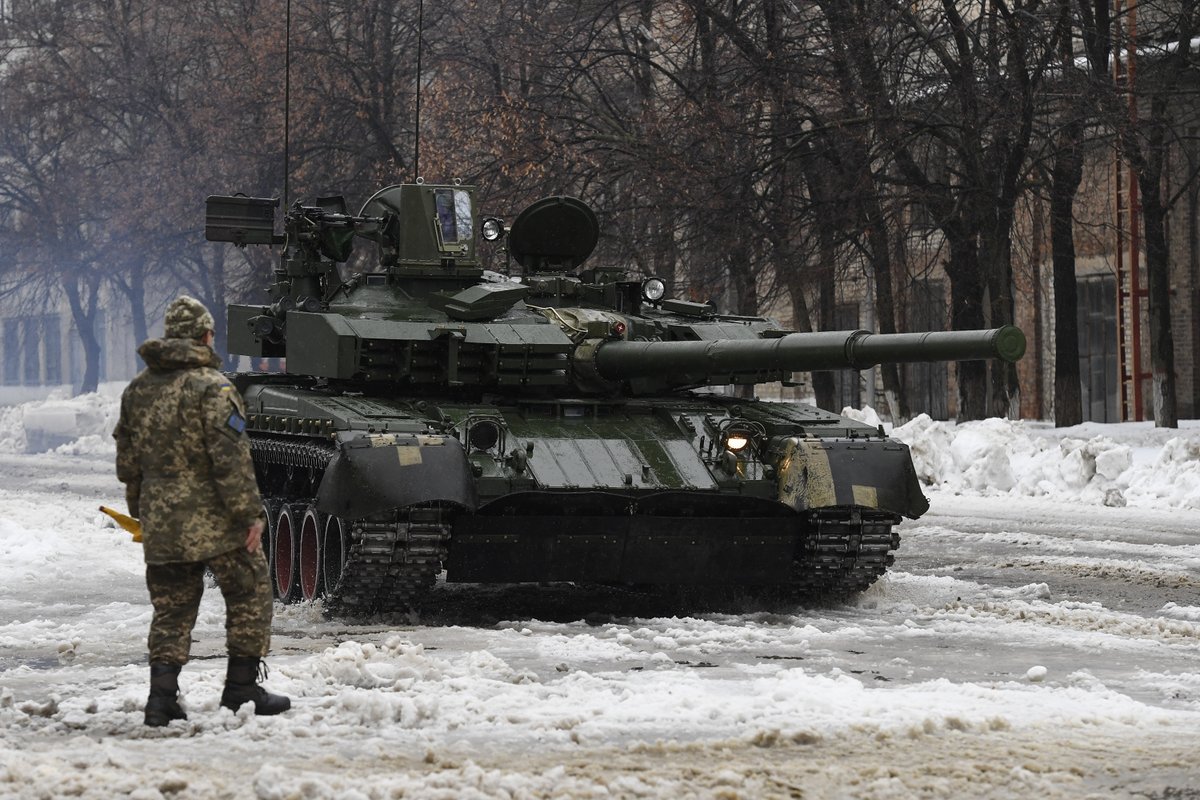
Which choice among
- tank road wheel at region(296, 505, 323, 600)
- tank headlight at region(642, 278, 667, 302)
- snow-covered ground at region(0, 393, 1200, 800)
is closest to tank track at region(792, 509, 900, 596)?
snow-covered ground at region(0, 393, 1200, 800)

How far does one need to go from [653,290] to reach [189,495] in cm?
657

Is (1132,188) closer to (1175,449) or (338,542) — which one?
(1175,449)

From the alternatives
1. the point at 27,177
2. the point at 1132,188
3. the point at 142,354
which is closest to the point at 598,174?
the point at 1132,188

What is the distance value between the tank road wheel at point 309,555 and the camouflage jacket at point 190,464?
450 cm

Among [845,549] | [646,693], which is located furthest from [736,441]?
[646,693]

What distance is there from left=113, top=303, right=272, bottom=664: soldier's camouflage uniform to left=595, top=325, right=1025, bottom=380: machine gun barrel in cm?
392

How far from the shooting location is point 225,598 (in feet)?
26.3

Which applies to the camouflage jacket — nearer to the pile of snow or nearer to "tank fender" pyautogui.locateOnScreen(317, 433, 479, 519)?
"tank fender" pyautogui.locateOnScreen(317, 433, 479, 519)

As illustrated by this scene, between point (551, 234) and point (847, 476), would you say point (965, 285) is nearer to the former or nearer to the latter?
point (551, 234)

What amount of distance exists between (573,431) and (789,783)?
566cm

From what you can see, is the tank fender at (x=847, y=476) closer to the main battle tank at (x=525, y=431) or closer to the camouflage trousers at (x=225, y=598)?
the main battle tank at (x=525, y=431)

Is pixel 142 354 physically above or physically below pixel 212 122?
below

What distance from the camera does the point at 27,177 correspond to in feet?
146

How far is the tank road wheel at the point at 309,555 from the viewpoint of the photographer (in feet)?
41.5
